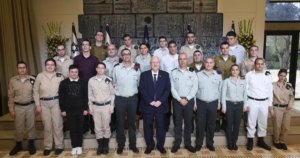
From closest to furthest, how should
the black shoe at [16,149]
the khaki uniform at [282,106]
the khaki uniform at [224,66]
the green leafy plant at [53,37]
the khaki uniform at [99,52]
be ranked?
the black shoe at [16,149] < the khaki uniform at [282,106] < the khaki uniform at [224,66] < the khaki uniform at [99,52] < the green leafy plant at [53,37]

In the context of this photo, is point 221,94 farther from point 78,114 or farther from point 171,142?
point 78,114

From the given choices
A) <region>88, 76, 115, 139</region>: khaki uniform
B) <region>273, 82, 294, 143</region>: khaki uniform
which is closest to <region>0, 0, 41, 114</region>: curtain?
<region>88, 76, 115, 139</region>: khaki uniform

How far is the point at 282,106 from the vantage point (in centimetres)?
471

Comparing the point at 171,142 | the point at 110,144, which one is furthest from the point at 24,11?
the point at 171,142

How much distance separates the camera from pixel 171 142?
479 centimetres

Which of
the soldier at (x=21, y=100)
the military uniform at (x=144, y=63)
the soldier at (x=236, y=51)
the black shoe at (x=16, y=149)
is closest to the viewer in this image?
the soldier at (x=21, y=100)

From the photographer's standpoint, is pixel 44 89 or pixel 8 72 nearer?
pixel 44 89

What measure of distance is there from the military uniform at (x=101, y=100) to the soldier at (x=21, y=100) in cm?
96

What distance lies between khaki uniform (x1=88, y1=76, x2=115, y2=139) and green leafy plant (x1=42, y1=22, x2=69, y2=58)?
2267 mm

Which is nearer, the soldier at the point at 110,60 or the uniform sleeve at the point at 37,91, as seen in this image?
the uniform sleeve at the point at 37,91

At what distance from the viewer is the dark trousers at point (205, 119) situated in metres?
4.48

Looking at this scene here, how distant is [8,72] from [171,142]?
370cm

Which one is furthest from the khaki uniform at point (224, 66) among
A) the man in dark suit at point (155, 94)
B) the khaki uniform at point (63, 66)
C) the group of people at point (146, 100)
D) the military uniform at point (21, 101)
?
the military uniform at point (21, 101)

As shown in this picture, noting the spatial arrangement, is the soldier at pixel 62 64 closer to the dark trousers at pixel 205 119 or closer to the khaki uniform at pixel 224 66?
the dark trousers at pixel 205 119
